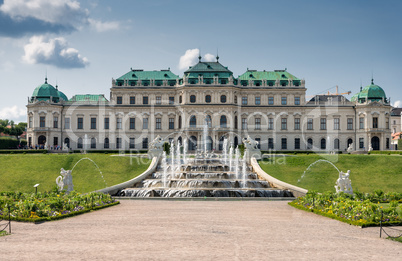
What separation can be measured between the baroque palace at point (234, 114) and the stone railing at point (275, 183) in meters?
30.3

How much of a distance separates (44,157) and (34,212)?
92.8 feet

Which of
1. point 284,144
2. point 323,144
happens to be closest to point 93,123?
point 284,144

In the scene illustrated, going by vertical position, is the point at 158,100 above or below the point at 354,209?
above

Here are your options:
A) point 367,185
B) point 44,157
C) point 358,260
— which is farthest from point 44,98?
point 358,260

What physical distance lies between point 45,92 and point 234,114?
3446 centimetres

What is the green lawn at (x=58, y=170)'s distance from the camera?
1532 inches

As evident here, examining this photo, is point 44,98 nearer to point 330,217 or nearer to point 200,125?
point 200,125

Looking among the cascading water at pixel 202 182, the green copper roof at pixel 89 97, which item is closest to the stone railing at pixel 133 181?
the cascading water at pixel 202 182

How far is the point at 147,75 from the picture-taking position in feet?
262

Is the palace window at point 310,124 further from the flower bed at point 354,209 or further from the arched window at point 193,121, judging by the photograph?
the flower bed at point 354,209

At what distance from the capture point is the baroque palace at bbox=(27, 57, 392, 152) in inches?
3027

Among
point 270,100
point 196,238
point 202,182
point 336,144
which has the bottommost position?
point 196,238

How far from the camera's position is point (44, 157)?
48344 millimetres

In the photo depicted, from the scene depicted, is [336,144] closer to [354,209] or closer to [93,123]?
[93,123]
